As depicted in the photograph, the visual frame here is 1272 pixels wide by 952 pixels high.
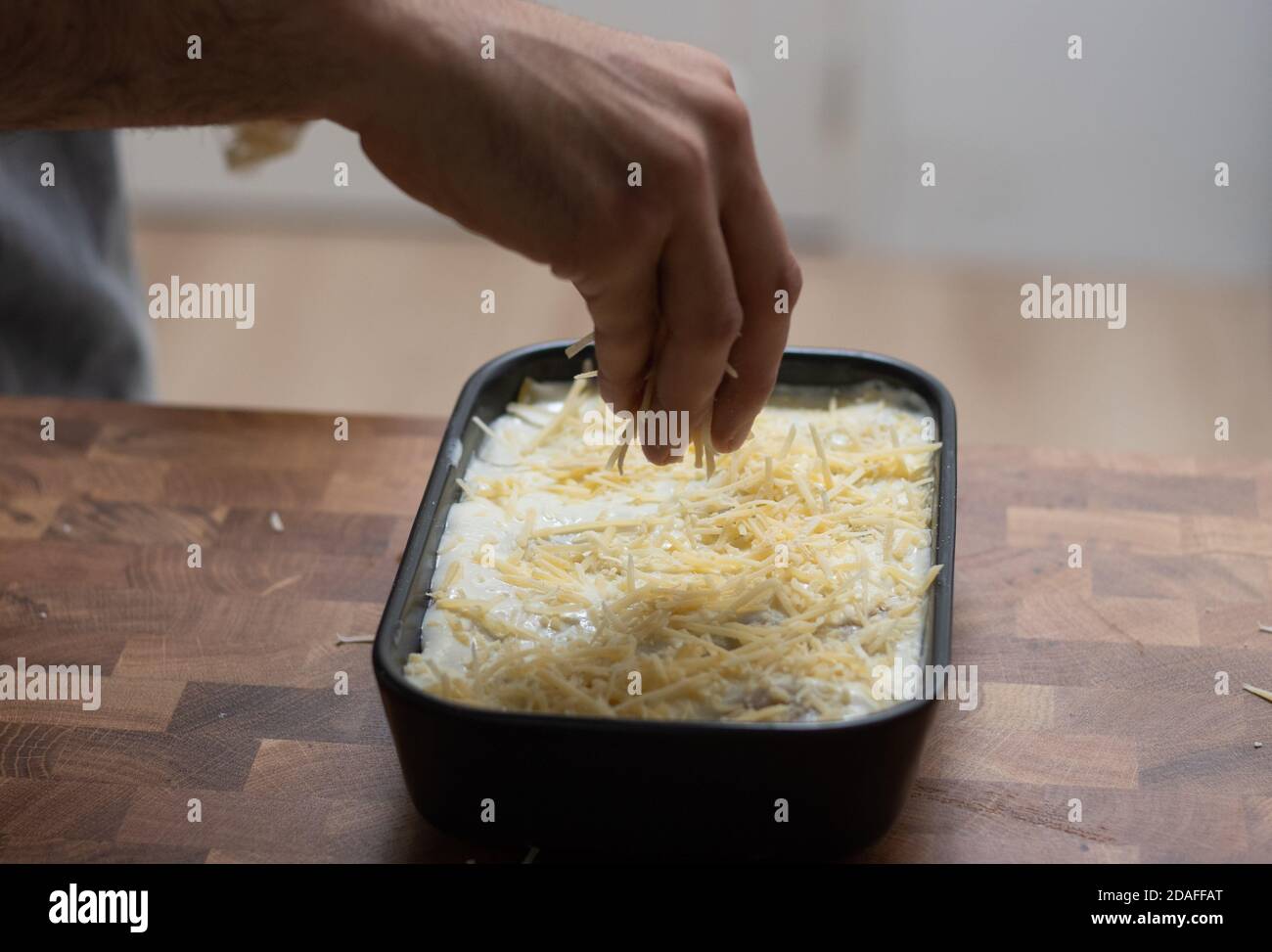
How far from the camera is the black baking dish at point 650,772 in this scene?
110cm

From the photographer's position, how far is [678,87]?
3.71ft

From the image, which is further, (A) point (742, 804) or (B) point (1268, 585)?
(B) point (1268, 585)

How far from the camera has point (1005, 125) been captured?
3.62 m

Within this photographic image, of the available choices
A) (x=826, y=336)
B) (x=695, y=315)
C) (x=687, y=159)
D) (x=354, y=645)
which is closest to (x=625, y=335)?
(x=695, y=315)

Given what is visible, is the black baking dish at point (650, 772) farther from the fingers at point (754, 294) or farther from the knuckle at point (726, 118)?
the knuckle at point (726, 118)

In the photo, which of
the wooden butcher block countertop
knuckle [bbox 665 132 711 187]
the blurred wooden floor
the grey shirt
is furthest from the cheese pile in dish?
the blurred wooden floor

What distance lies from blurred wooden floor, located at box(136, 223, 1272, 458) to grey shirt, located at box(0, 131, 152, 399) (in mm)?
1185

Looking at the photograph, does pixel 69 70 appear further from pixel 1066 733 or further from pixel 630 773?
pixel 1066 733

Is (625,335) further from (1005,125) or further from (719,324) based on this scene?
(1005,125)

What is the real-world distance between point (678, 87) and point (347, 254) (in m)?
2.88

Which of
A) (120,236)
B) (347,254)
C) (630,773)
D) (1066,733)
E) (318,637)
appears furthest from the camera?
(347,254)

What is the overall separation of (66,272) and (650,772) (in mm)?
1328

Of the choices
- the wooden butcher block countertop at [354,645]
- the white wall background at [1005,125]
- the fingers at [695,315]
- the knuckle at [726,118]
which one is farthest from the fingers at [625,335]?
the white wall background at [1005,125]
